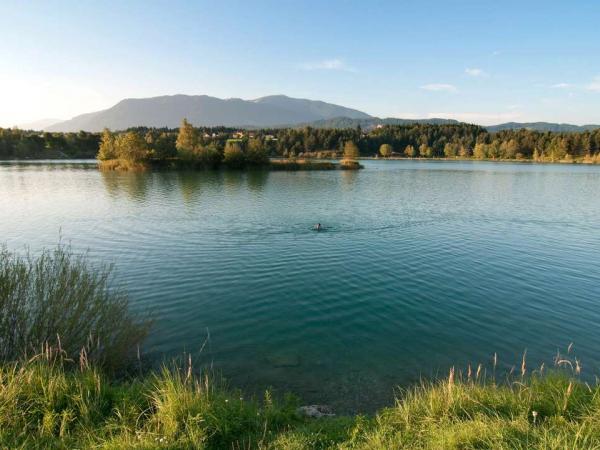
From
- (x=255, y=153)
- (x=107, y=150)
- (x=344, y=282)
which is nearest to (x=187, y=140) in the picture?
(x=255, y=153)

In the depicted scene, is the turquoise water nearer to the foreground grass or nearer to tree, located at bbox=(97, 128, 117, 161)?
the foreground grass

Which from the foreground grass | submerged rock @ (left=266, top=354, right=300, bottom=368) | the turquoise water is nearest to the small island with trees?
the turquoise water

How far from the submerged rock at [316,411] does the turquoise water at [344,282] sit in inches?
30.6

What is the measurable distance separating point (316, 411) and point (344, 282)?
479 inches

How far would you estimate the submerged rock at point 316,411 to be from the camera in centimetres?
999

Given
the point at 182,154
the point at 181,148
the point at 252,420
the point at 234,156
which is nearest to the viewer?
the point at 252,420

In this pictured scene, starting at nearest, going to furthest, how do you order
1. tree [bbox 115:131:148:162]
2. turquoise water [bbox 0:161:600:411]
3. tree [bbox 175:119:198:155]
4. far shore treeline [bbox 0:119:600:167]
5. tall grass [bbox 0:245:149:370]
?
tall grass [bbox 0:245:149:370] → turquoise water [bbox 0:161:600:411] → tree [bbox 115:131:148:162] → tree [bbox 175:119:198:155] → far shore treeline [bbox 0:119:600:167]

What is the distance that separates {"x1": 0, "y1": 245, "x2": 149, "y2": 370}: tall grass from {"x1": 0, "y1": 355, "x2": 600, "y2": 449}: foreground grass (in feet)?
5.72

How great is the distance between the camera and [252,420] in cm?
871

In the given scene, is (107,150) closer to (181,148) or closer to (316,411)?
(181,148)

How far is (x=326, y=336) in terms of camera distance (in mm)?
15562

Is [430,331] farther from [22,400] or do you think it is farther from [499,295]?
[22,400]

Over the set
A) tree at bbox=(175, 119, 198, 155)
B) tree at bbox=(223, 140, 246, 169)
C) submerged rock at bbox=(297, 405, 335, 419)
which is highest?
tree at bbox=(175, 119, 198, 155)

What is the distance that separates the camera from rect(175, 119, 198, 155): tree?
103688 mm
